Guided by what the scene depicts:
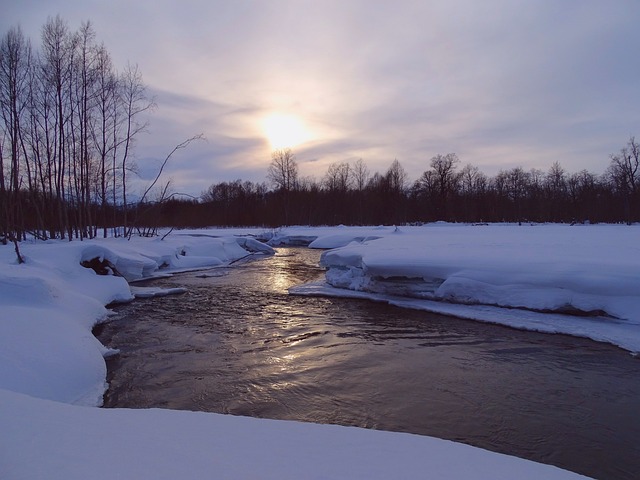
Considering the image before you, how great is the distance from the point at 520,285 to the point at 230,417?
789cm

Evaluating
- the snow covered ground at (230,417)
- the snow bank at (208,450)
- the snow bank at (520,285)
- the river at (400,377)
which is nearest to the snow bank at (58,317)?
the snow covered ground at (230,417)

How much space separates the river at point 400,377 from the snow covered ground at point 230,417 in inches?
30.4

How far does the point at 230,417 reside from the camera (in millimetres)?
3230

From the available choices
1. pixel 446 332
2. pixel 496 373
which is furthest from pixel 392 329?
pixel 496 373

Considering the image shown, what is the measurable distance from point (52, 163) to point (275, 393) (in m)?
20.4

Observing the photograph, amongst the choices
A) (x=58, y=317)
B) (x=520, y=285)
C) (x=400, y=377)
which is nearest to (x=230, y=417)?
(x=400, y=377)

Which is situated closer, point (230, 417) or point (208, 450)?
point (208, 450)

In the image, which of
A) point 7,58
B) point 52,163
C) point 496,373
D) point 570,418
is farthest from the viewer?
point 52,163

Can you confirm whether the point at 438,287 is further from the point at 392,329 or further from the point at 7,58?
the point at 7,58

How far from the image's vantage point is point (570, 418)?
4.47 metres

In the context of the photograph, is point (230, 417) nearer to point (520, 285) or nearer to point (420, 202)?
point (520, 285)

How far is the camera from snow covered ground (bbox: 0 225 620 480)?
2.28m

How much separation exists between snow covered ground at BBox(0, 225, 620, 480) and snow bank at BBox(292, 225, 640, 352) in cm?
3

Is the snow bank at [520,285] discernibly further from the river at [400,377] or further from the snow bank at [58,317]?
the snow bank at [58,317]
